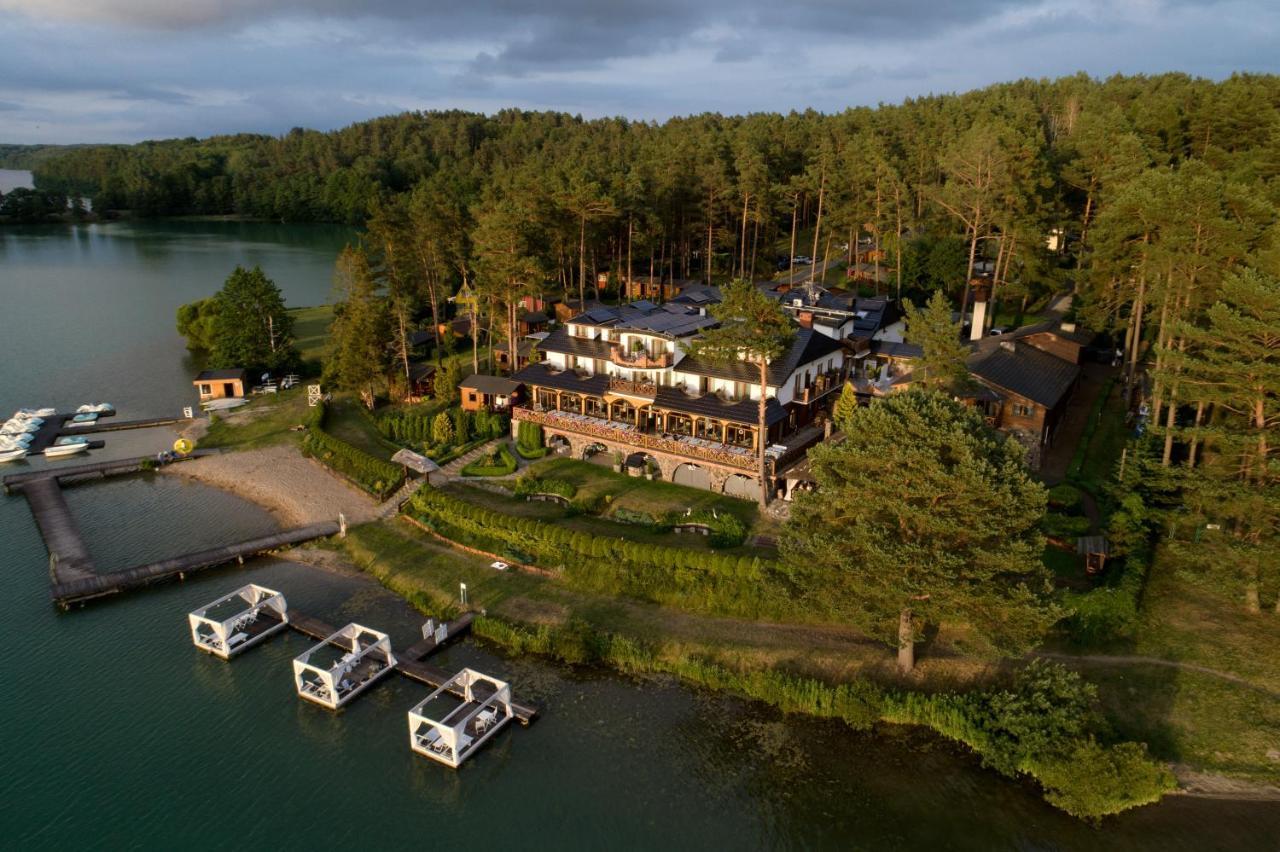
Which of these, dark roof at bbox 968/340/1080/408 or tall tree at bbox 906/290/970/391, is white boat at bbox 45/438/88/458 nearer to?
tall tree at bbox 906/290/970/391

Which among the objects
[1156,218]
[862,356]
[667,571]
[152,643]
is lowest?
[152,643]

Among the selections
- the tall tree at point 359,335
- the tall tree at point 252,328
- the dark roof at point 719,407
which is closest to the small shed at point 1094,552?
the dark roof at point 719,407

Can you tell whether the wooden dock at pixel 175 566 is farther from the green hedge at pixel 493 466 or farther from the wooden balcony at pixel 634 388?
the wooden balcony at pixel 634 388

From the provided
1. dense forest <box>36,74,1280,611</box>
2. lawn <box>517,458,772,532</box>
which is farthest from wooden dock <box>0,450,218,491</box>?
lawn <box>517,458,772,532</box>

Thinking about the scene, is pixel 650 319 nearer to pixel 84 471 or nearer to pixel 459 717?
pixel 459 717

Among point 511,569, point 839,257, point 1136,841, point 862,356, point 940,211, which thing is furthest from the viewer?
point 839,257

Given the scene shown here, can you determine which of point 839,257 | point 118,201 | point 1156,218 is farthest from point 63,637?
point 118,201

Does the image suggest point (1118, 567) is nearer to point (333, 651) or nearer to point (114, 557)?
point (333, 651)
